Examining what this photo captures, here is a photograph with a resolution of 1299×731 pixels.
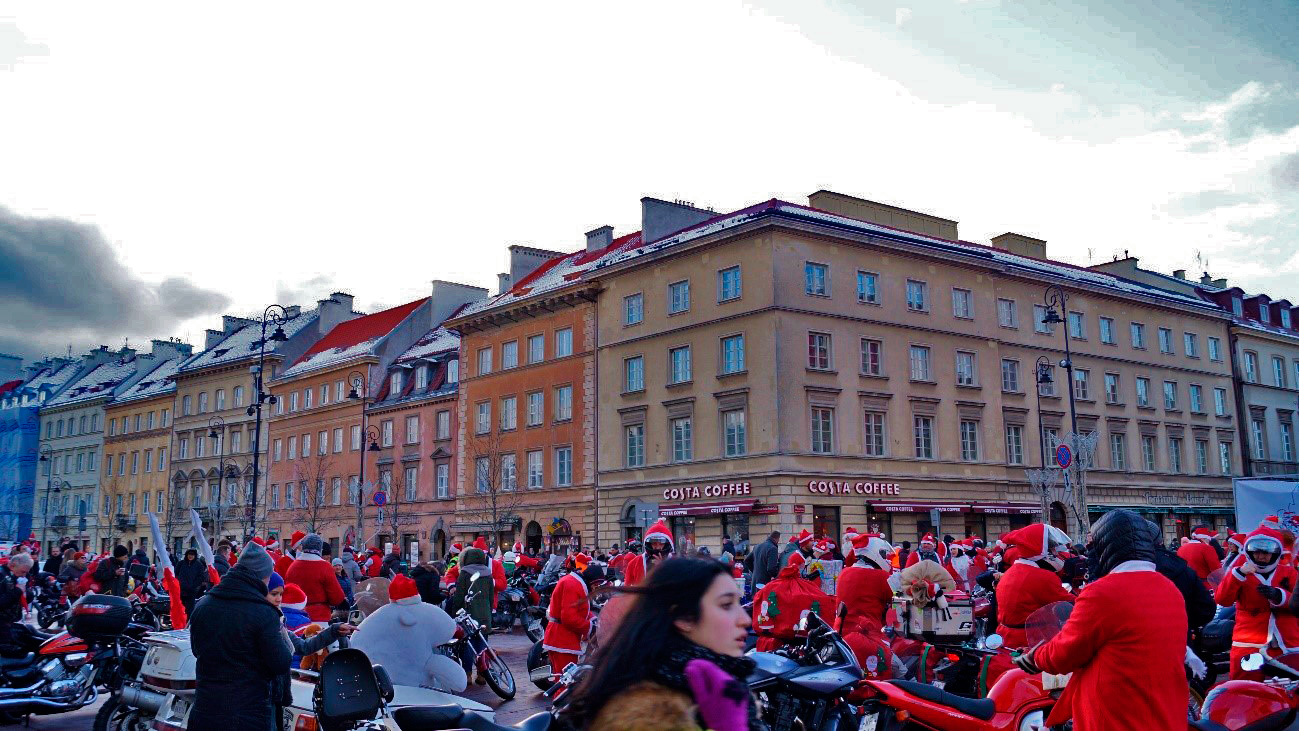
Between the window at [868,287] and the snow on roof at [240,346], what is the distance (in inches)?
1605

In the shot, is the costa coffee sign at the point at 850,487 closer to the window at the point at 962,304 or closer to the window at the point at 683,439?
the window at the point at 683,439

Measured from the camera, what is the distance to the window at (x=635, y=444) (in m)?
42.8

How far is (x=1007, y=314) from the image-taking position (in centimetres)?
4503

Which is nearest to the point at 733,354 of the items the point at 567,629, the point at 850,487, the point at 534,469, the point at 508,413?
the point at 850,487

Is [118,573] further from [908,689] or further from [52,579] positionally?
[908,689]

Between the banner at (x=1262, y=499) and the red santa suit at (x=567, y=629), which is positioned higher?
the banner at (x=1262, y=499)

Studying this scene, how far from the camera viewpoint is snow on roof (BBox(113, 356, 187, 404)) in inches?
2985

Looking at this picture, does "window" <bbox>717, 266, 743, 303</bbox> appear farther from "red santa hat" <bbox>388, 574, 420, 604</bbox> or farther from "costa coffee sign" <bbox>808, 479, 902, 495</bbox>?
"red santa hat" <bbox>388, 574, 420, 604</bbox>

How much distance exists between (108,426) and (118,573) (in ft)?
226

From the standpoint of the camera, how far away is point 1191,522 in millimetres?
50406

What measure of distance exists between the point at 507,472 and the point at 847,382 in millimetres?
17578

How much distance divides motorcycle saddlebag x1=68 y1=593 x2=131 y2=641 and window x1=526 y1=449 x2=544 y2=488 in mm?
36234

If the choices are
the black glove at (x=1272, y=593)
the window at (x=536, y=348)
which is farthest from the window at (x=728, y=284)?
the black glove at (x=1272, y=593)

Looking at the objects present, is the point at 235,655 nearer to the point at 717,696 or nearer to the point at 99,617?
the point at 717,696
